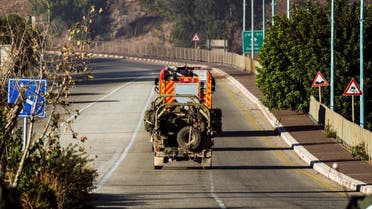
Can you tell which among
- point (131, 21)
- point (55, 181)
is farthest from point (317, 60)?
point (131, 21)

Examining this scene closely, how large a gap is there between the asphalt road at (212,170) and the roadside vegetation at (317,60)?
2.04 m

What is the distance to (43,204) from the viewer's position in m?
19.8

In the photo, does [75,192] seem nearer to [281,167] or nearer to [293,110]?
[281,167]

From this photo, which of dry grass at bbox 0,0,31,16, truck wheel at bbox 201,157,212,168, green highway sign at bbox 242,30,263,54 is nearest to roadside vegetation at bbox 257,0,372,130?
truck wheel at bbox 201,157,212,168

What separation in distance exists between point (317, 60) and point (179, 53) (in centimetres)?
7751

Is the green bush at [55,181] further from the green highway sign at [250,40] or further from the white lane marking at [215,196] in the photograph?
the green highway sign at [250,40]

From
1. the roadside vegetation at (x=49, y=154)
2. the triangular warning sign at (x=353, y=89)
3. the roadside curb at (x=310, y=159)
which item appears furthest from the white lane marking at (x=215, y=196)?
the triangular warning sign at (x=353, y=89)

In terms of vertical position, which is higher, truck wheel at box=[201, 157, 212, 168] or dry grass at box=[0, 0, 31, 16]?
dry grass at box=[0, 0, 31, 16]

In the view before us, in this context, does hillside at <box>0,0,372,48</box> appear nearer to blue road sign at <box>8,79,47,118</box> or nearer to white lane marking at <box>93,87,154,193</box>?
white lane marking at <box>93,87,154,193</box>

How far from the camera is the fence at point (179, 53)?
104700mm

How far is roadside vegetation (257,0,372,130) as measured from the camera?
54.1 m

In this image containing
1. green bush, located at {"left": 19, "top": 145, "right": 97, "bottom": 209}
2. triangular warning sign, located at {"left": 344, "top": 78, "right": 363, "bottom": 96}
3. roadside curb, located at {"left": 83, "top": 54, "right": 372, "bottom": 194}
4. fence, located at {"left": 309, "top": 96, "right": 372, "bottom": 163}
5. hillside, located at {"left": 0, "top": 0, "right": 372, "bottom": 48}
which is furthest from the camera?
hillside, located at {"left": 0, "top": 0, "right": 372, "bottom": 48}

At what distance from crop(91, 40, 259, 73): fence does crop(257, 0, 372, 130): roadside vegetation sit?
3301cm

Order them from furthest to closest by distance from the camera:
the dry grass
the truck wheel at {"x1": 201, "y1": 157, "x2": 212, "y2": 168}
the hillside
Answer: the dry grass
the hillside
the truck wheel at {"x1": 201, "y1": 157, "x2": 212, "y2": 168}
